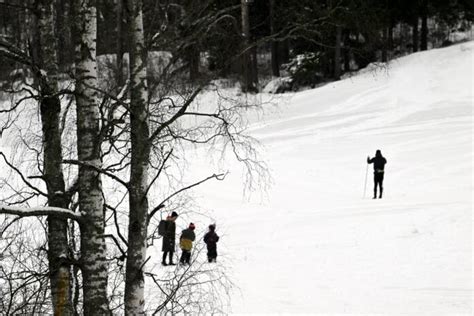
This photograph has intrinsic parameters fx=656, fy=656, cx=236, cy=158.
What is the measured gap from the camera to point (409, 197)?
1994cm

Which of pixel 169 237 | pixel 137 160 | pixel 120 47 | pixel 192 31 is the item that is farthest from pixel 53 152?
pixel 169 237

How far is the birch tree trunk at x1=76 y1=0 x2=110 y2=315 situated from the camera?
20.1ft

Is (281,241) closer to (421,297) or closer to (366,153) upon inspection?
→ (421,297)

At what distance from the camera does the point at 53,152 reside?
710 cm

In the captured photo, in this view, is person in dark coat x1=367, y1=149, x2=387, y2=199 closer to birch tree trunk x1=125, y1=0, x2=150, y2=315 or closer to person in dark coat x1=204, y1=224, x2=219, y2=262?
person in dark coat x1=204, y1=224, x2=219, y2=262

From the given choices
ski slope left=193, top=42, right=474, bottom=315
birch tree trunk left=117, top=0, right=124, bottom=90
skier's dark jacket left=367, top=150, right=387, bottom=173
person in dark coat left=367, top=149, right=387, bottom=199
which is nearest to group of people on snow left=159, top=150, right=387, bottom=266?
ski slope left=193, top=42, right=474, bottom=315

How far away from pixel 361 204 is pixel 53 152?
13638mm

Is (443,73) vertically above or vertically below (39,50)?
above

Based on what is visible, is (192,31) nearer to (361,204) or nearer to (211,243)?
(211,243)

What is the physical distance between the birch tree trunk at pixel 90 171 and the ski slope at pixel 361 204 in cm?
357

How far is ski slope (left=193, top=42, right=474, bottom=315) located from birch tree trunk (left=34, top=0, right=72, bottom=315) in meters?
3.85

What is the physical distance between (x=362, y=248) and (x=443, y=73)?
22.0 meters

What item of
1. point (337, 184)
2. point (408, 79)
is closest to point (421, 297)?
point (337, 184)

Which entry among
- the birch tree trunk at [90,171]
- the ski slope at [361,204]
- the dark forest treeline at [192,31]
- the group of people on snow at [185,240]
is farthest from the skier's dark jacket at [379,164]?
the birch tree trunk at [90,171]
